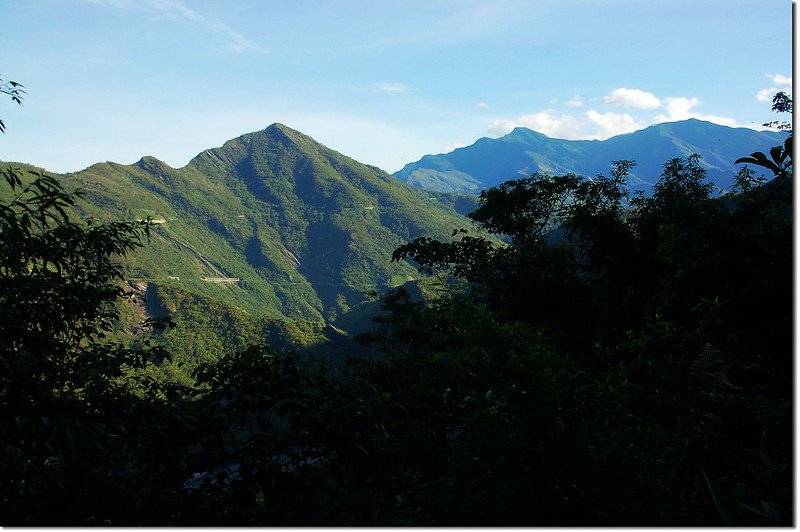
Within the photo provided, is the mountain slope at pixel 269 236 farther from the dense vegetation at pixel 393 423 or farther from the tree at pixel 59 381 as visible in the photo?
the dense vegetation at pixel 393 423

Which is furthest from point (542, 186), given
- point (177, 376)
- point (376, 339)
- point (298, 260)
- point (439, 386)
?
point (298, 260)

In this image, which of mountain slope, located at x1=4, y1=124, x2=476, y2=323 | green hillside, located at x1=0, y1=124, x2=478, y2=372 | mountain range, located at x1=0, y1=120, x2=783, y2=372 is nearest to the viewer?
mountain range, located at x1=0, y1=120, x2=783, y2=372

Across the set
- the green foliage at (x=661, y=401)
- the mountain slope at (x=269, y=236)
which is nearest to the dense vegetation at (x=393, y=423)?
the green foliage at (x=661, y=401)

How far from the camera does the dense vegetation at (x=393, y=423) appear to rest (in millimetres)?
2572

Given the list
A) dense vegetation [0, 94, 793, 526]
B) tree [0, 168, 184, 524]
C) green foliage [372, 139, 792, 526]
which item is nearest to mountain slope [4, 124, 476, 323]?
tree [0, 168, 184, 524]

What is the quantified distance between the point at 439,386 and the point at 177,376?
52.8 meters

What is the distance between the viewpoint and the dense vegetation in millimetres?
2572

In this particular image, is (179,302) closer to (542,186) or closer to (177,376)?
(177,376)

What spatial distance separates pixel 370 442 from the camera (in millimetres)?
3723

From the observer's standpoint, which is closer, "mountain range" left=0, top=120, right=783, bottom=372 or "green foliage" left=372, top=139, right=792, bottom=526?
"green foliage" left=372, top=139, right=792, bottom=526

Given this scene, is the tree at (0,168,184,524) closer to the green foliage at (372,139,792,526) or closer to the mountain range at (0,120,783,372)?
the green foliage at (372,139,792,526)

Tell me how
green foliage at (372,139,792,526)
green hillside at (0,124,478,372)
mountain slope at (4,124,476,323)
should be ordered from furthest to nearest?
mountain slope at (4,124,476,323), green hillside at (0,124,478,372), green foliage at (372,139,792,526)

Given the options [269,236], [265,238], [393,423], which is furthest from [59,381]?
[269,236]

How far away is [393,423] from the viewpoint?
3668 millimetres
